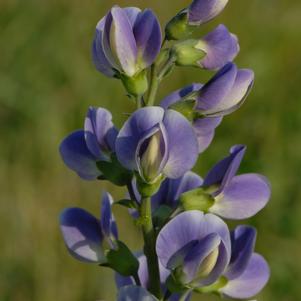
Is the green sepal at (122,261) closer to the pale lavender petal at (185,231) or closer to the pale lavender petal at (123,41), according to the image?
the pale lavender petal at (185,231)

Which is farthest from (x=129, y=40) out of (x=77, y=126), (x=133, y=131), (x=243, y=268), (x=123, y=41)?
(x=77, y=126)

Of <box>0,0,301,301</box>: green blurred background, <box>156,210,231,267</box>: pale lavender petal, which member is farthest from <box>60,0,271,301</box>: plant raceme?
<box>0,0,301,301</box>: green blurred background

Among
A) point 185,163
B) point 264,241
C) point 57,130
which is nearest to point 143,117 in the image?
point 185,163

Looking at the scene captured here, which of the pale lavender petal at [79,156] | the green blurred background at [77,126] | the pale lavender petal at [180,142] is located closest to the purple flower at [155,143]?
the pale lavender petal at [180,142]

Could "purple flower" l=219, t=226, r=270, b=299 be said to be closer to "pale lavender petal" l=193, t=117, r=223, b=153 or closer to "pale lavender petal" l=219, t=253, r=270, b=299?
"pale lavender petal" l=219, t=253, r=270, b=299

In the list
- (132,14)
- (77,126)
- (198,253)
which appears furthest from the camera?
(77,126)

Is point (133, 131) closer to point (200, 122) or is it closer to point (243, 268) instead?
point (200, 122)
